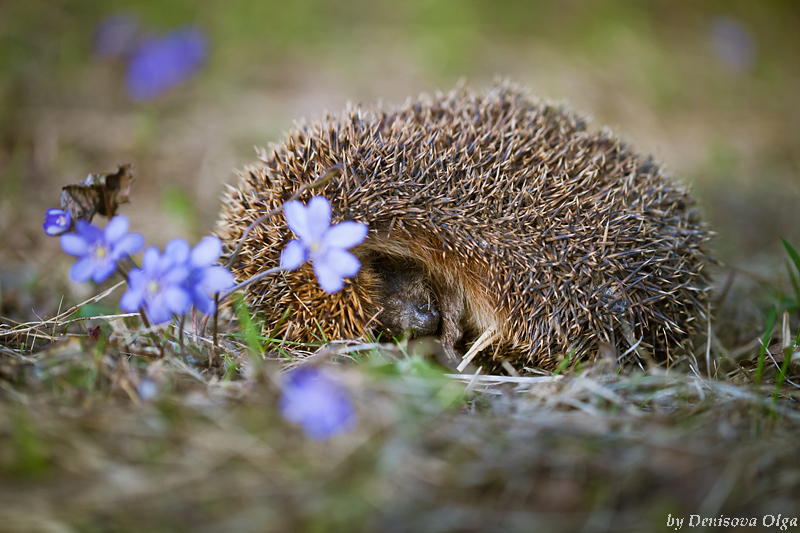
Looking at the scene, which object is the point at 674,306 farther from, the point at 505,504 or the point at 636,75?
the point at 636,75

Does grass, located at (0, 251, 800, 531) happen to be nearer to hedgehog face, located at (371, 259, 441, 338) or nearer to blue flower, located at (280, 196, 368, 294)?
blue flower, located at (280, 196, 368, 294)

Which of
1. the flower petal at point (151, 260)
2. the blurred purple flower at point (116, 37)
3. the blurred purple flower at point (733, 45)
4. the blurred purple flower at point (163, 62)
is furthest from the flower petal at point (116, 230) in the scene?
the blurred purple flower at point (733, 45)

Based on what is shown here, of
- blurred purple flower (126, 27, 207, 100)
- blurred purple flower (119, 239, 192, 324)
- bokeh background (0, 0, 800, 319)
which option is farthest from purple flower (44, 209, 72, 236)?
blurred purple flower (126, 27, 207, 100)

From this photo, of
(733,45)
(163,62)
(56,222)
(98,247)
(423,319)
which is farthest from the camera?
(733,45)

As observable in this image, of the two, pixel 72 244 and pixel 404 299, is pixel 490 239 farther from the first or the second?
pixel 72 244

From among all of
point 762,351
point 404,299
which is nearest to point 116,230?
point 404,299

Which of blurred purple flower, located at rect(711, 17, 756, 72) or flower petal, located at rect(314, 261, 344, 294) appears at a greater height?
blurred purple flower, located at rect(711, 17, 756, 72)

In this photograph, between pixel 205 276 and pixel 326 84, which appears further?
pixel 326 84
